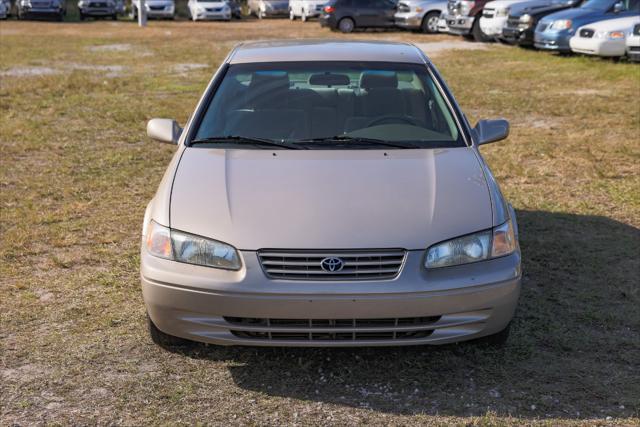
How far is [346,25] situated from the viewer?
30016 millimetres

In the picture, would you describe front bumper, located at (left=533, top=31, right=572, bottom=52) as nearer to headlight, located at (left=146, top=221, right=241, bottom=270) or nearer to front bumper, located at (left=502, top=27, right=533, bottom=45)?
front bumper, located at (left=502, top=27, right=533, bottom=45)

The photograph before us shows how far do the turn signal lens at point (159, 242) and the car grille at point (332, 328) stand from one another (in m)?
0.42

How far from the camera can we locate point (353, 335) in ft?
12.9

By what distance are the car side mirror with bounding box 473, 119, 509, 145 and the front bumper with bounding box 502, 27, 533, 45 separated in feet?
51.9

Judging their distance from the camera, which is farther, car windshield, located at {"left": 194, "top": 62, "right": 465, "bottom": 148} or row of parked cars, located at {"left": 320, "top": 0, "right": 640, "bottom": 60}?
row of parked cars, located at {"left": 320, "top": 0, "right": 640, "bottom": 60}

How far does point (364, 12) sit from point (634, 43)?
47.8ft

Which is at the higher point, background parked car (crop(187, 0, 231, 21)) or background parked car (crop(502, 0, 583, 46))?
background parked car (crop(502, 0, 583, 46))

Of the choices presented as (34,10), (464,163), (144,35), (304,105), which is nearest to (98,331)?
(304,105)

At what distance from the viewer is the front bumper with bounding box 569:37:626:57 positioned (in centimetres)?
1659

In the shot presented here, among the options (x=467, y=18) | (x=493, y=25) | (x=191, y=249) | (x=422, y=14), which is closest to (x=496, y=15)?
(x=493, y=25)

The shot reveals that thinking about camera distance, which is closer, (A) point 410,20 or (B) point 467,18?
(B) point 467,18

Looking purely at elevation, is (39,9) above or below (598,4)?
below

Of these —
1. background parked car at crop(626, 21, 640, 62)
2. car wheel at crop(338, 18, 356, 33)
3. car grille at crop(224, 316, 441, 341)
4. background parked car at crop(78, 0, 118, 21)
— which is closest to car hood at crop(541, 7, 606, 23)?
background parked car at crop(626, 21, 640, 62)

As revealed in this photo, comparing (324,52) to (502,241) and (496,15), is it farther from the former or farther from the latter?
(496,15)
